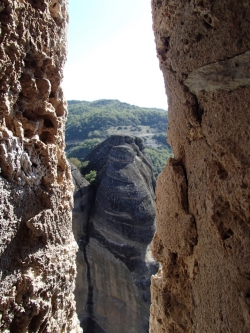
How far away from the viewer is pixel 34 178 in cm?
248

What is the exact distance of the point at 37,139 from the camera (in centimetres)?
256

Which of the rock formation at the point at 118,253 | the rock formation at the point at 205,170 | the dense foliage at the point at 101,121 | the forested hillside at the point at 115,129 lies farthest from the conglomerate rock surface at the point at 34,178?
the dense foliage at the point at 101,121

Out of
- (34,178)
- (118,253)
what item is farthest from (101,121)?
(34,178)

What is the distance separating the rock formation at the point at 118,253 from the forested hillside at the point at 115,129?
1007cm

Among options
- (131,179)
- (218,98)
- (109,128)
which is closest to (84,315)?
(131,179)

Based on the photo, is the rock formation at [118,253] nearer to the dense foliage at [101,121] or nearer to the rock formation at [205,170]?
the rock formation at [205,170]

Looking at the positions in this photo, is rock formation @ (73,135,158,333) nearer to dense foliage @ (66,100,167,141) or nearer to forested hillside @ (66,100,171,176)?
forested hillside @ (66,100,171,176)

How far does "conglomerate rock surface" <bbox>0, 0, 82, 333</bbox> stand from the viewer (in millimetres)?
2207

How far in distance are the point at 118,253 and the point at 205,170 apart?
32.2ft

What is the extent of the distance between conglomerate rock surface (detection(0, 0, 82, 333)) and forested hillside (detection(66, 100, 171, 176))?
19.6 meters

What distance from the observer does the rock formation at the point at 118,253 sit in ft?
37.8

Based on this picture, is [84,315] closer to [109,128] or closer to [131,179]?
[131,179]

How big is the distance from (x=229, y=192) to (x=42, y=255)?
144 centimetres

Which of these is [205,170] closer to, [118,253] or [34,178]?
[34,178]
